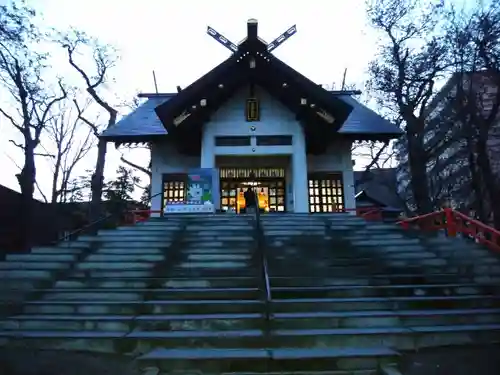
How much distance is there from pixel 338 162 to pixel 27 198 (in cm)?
1647

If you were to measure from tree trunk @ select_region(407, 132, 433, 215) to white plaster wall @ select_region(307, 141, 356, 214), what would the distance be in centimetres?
539

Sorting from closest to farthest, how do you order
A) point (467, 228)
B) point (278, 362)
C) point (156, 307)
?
point (278, 362)
point (156, 307)
point (467, 228)

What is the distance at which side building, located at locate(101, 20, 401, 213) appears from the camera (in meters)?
15.1

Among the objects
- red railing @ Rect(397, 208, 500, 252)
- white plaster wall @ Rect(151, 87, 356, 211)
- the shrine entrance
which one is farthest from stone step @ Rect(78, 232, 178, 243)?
the shrine entrance

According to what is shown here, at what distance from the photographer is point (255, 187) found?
17.9 meters

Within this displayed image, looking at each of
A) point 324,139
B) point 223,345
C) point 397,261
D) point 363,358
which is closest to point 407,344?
point 363,358

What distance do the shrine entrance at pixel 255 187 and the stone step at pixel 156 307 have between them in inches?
437

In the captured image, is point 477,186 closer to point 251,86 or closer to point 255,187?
point 255,187

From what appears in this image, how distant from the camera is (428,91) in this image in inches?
846

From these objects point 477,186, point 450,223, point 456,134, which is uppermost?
point 456,134

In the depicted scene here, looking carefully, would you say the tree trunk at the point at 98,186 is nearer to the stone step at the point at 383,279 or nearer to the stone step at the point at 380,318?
the stone step at the point at 383,279

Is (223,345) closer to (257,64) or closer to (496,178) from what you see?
(257,64)

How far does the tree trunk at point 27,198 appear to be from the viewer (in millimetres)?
20016

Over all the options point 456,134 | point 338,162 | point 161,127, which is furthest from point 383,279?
point 456,134
